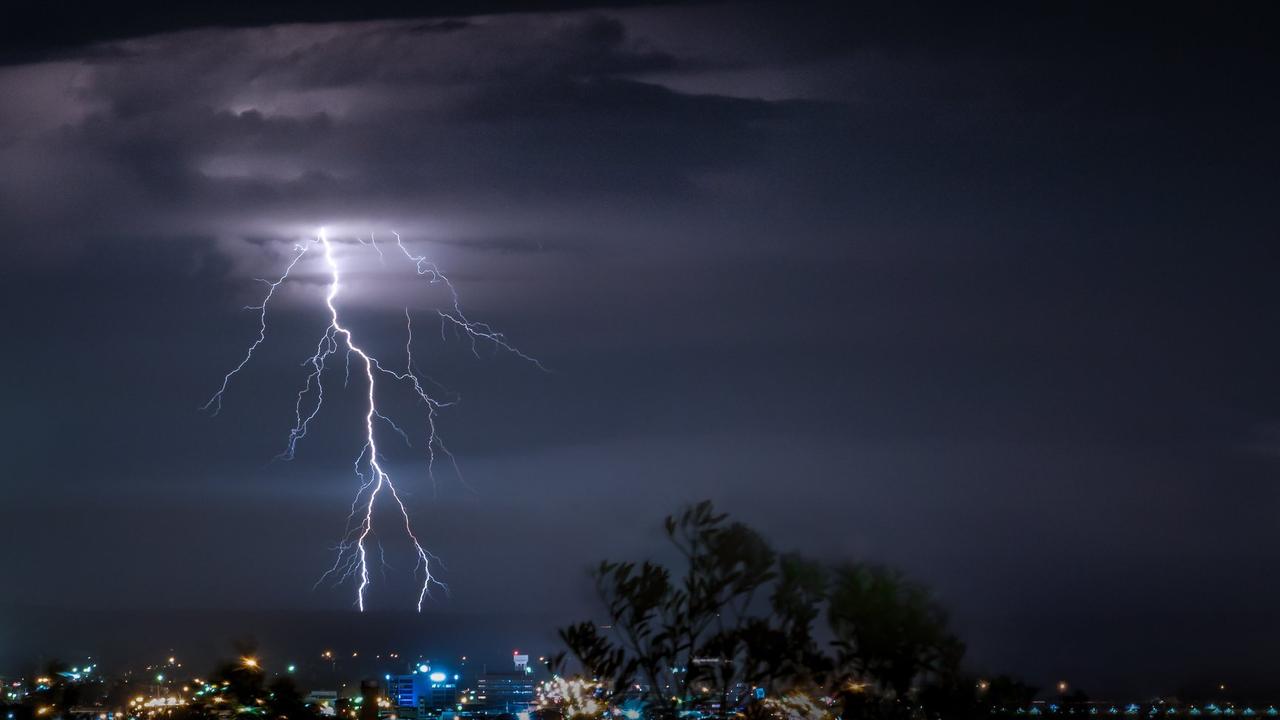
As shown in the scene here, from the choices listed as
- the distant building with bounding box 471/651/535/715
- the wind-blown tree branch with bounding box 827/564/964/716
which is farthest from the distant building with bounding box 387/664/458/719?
the wind-blown tree branch with bounding box 827/564/964/716

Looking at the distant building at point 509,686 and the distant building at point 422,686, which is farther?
the distant building at point 422,686

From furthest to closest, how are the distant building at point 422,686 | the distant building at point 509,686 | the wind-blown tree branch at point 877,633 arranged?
the distant building at point 422,686 < the distant building at point 509,686 < the wind-blown tree branch at point 877,633

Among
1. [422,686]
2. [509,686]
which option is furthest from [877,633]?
[509,686]

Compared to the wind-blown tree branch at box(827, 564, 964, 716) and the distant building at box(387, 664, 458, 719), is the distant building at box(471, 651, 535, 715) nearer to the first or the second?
the distant building at box(387, 664, 458, 719)

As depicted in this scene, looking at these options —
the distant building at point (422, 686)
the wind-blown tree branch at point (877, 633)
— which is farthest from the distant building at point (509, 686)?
the wind-blown tree branch at point (877, 633)

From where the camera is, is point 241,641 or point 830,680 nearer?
point 241,641

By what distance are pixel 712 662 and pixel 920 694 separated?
7784 mm

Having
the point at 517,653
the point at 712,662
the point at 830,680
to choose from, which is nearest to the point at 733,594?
the point at 712,662

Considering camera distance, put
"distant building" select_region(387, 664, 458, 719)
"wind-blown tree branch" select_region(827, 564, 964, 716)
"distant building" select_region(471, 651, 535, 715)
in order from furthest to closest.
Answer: "distant building" select_region(387, 664, 458, 719), "distant building" select_region(471, 651, 535, 715), "wind-blown tree branch" select_region(827, 564, 964, 716)

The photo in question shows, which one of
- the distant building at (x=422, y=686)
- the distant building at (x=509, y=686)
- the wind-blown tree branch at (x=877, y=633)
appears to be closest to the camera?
the wind-blown tree branch at (x=877, y=633)

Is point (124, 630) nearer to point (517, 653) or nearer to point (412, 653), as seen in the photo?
point (412, 653)

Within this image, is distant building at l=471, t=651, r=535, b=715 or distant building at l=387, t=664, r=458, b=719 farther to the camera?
distant building at l=387, t=664, r=458, b=719

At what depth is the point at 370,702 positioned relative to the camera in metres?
15.7

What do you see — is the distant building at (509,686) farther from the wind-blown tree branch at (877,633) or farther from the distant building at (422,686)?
the wind-blown tree branch at (877,633)
